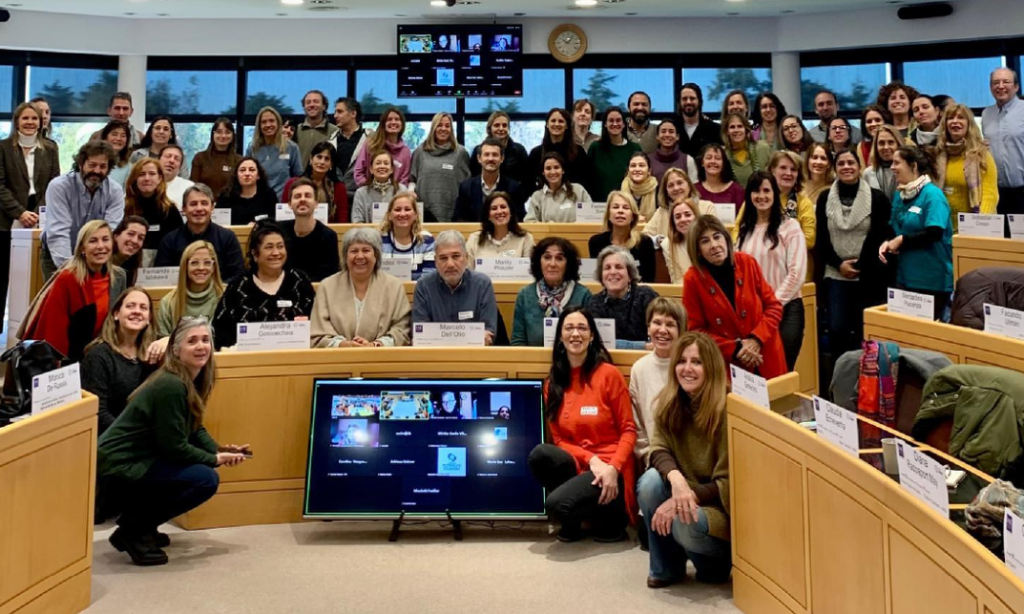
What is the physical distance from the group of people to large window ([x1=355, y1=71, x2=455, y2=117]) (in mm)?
3726

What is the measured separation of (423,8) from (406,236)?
5804 mm

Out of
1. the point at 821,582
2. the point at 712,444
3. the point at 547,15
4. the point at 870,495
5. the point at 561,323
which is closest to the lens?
the point at 870,495

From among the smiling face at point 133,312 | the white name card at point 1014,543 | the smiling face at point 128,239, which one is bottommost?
the white name card at point 1014,543

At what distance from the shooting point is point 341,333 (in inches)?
199

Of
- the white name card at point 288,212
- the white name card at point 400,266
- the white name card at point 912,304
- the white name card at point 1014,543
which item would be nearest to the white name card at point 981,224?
the white name card at point 912,304

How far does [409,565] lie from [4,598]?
155 centimetres

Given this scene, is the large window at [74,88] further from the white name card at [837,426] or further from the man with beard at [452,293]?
the white name card at [837,426]

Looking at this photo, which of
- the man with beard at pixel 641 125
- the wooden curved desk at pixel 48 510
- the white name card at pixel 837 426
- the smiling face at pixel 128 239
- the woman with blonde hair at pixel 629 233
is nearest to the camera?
the white name card at pixel 837 426

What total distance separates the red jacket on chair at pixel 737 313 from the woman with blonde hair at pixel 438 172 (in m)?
3.21

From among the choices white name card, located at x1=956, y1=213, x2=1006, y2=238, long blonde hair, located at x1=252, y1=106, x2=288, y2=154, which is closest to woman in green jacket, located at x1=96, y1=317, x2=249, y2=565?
long blonde hair, located at x1=252, y1=106, x2=288, y2=154

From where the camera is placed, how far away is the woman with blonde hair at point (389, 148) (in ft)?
24.6

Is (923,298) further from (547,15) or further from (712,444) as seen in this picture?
(547,15)

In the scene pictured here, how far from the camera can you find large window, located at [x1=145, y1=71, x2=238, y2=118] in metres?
12.1

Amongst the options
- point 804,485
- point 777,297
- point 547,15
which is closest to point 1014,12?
point 547,15
